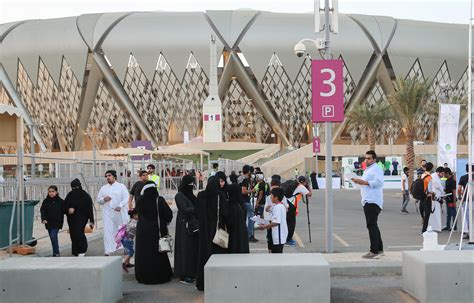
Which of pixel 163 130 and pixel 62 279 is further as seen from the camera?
pixel 163 130

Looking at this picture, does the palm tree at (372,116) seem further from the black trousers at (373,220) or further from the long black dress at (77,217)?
the long black dress at (77,217)

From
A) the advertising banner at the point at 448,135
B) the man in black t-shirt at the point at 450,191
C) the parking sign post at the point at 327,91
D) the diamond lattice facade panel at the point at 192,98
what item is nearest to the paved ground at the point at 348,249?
the man in black t-shirt at the point at 450,191

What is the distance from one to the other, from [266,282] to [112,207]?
15.7 ft

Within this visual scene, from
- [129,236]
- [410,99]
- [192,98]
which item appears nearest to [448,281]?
[129,236]

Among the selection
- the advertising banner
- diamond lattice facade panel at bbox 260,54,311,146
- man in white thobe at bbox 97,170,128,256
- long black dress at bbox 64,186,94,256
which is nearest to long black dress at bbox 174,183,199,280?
long black dress at bbox 64,186,94,256

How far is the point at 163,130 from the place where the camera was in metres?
77.4

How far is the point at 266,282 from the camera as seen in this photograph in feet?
19.4

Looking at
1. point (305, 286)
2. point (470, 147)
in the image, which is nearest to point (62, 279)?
point (305, 286)

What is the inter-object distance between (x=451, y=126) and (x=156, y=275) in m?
13.1

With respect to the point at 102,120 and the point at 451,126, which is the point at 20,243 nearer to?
the point at 451,126

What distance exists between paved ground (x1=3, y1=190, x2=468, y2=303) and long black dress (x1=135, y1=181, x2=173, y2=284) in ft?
0.53

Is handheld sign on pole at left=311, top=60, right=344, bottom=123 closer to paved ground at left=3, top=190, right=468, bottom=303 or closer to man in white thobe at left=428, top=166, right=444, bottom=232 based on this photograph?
paved ground at left=3, top=190, right=468, bottom=303

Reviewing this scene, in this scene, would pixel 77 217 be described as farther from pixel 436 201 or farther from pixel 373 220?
pixel 436 201

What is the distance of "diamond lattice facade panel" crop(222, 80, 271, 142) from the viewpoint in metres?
77.8
